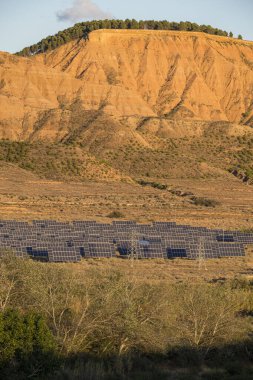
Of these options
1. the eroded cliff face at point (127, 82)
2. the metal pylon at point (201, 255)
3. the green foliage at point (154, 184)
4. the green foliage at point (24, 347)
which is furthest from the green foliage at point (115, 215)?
the eroded cliff face at point (127, 82)

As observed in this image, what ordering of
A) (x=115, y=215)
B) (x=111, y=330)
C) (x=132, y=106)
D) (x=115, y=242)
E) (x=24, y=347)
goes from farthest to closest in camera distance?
(x=132, y=106), (x=115, y=215), (x=115, y=242), (x=111, y=330), (x=24, y=347)

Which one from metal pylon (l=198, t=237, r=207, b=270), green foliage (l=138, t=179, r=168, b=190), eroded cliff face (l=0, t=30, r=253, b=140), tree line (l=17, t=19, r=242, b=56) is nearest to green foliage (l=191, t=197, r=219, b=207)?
green foliage (l=138, t=179, r=168, b=190)

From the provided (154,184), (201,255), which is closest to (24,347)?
(201,255)

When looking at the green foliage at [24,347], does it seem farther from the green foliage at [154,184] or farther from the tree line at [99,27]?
the tree line at [99,27]

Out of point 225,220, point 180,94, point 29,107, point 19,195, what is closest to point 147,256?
point 225,220

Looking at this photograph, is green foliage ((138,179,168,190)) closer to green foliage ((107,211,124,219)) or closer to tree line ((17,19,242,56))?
green foliage ((107,211,124,219))

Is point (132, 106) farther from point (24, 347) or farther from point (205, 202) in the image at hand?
point (24, 347)

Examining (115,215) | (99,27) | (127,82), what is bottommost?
(115,215)

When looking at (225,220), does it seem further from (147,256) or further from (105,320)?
(105,320)
